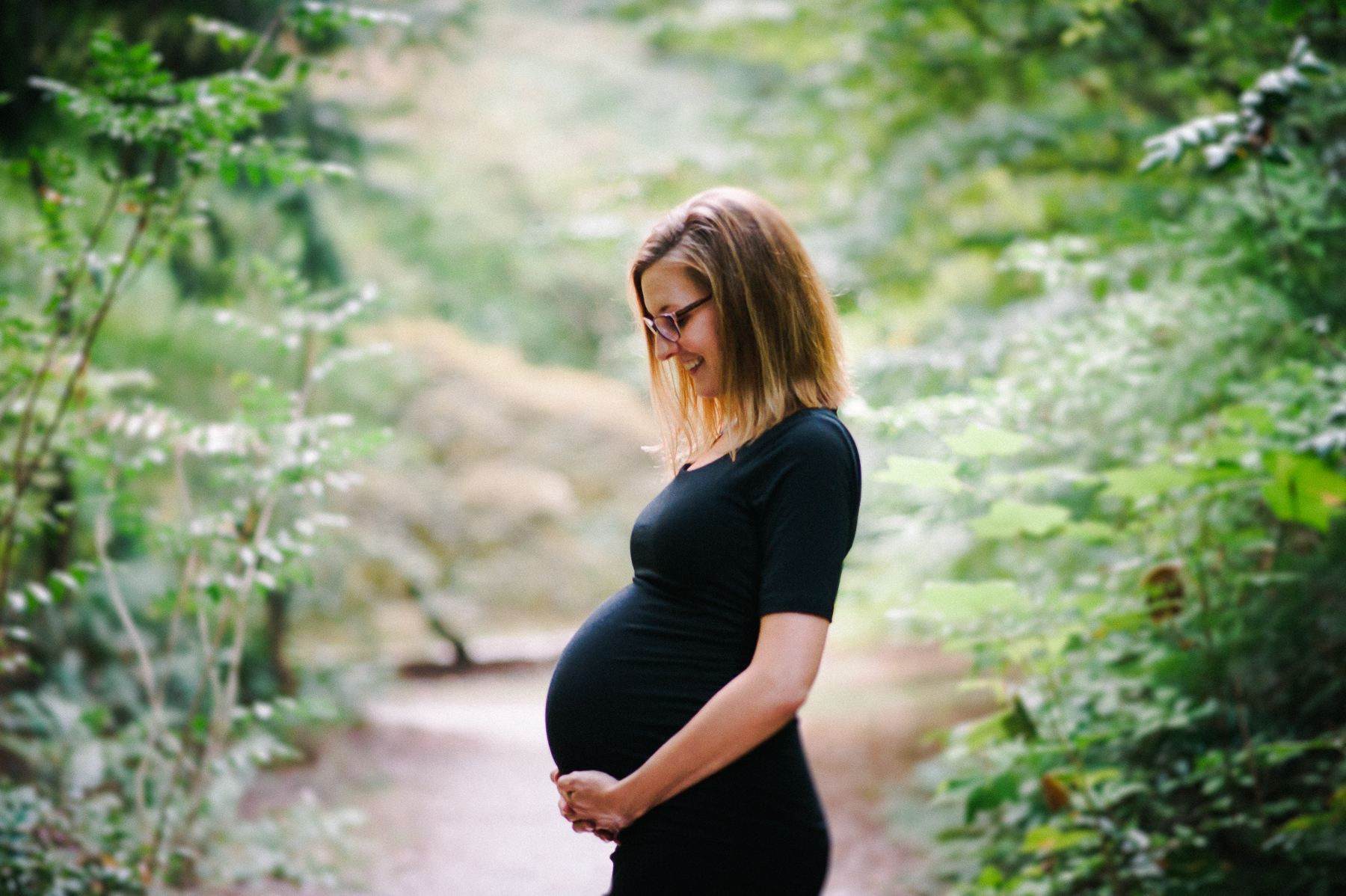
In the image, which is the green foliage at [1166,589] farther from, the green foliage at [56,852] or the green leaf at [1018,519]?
the green foliage at [56,852]

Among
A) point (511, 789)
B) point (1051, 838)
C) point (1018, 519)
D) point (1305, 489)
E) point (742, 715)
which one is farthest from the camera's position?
point (511, 789)

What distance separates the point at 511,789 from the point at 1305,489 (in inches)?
193

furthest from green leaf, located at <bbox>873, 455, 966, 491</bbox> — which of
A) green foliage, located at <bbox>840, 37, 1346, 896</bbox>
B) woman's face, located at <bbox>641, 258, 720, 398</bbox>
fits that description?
woman's face, located at <bbox>641, 258, 720, 398</bbox>

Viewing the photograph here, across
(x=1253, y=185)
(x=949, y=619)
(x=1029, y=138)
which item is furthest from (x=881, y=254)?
(x=949, y=619)

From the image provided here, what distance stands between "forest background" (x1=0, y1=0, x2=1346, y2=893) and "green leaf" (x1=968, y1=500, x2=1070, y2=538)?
2 cm

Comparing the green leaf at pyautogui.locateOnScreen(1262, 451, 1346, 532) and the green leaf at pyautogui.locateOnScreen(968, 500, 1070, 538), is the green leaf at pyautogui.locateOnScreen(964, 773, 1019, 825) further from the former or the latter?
the green leaf at pyautogui.locateOnScreen(1262, 451, 1346, 532)

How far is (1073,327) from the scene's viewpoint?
2846 mm

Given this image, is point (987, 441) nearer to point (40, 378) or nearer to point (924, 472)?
point (924, 472)

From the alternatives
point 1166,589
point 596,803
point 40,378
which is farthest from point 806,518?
point 40,378

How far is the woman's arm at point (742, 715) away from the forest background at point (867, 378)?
100cm

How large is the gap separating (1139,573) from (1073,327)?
83cm

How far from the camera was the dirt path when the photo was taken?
13.5ft

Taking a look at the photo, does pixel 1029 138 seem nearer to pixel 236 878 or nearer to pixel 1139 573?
pixel 1139 573

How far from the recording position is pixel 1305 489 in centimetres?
212
